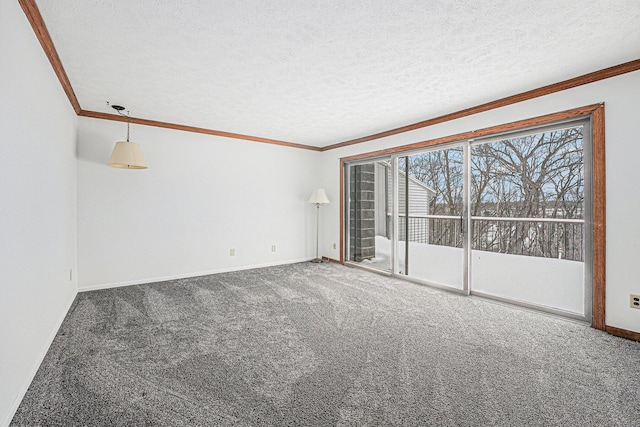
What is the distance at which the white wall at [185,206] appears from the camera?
12.3 feet

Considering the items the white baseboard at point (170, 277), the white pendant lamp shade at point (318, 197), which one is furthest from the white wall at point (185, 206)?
the white pendant lamp shade at point (318, 197)

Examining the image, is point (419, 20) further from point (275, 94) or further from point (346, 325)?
point (346, 325)

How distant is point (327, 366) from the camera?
2020 mm

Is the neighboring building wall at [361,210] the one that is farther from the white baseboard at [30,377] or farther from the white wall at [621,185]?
the white baseboard at [30,377]

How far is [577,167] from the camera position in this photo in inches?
149

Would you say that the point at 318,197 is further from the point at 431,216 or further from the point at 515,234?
the point at 515,234

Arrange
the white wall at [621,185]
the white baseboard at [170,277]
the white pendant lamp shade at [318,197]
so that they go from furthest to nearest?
1. the white pendant lamp shade at [318,197]
2. the white baseboard at [170,277]
3. the white wall at [621,185]

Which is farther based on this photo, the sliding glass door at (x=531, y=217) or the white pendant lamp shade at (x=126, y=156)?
the sliding glass door at (x=531, y=217)

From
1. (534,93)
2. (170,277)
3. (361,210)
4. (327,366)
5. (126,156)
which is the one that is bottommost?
(327,366)

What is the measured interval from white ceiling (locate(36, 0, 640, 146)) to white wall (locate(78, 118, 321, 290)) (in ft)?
2.84

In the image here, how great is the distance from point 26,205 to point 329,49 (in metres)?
2.24

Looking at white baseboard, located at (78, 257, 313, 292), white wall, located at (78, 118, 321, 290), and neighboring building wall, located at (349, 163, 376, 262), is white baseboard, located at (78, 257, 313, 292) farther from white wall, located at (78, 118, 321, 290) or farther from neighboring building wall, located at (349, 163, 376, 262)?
neighboring building wall, located at (349, 163, 376, 262)

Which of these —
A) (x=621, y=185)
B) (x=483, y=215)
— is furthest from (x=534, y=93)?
(x=483, y=215)

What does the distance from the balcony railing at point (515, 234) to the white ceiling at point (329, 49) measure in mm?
1999
